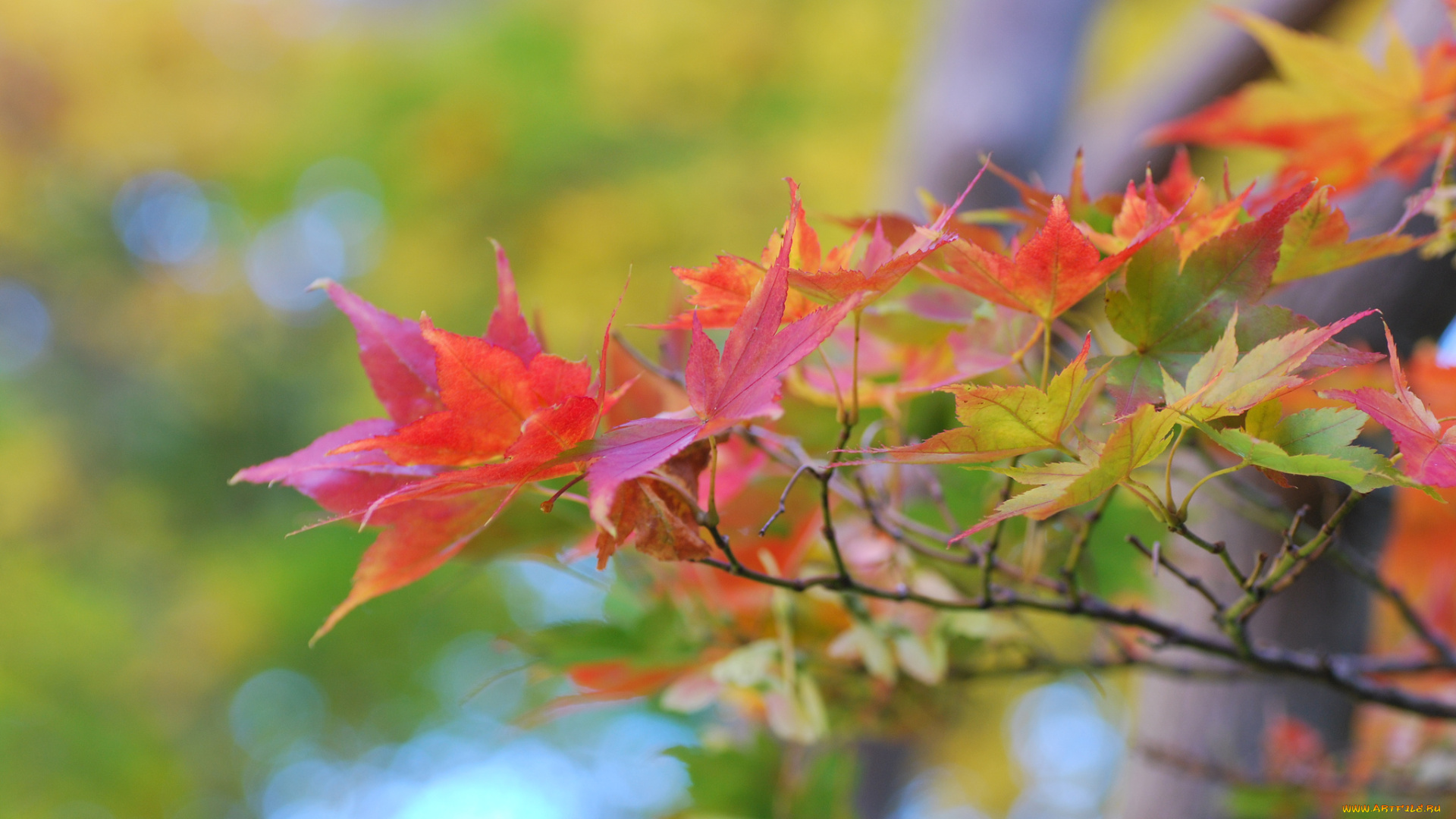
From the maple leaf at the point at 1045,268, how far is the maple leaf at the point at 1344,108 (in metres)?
0.19

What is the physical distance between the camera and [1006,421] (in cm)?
19

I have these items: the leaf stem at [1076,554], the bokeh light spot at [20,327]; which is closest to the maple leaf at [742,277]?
the leaf stem at [1076,554]

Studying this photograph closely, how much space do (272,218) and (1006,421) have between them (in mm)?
3452

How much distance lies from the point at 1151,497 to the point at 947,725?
1.02 feet

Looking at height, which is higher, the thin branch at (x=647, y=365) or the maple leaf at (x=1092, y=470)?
the thin branch at (x=647, y=365)

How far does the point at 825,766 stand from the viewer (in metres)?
0.44

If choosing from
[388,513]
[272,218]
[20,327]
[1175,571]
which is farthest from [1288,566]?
[20,327]

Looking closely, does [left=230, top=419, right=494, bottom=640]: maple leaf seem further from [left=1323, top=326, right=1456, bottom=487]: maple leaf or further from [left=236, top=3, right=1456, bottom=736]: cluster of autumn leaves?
[left=1323, top=326, right=1456, bottom=487]: maple leaf

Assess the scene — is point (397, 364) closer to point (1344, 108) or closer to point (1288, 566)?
point (1288, 566)

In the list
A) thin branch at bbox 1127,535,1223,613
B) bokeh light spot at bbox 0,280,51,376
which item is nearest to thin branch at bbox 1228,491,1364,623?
thin branch at bbox 1127,535,1223,613

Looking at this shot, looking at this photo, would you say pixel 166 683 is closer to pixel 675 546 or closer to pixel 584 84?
pixel 584 84

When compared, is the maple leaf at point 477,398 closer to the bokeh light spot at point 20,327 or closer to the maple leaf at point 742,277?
the maple leaf at point 742,277

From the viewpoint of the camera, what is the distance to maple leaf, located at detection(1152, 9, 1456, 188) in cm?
35

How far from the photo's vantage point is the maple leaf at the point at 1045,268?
20 centimetres
